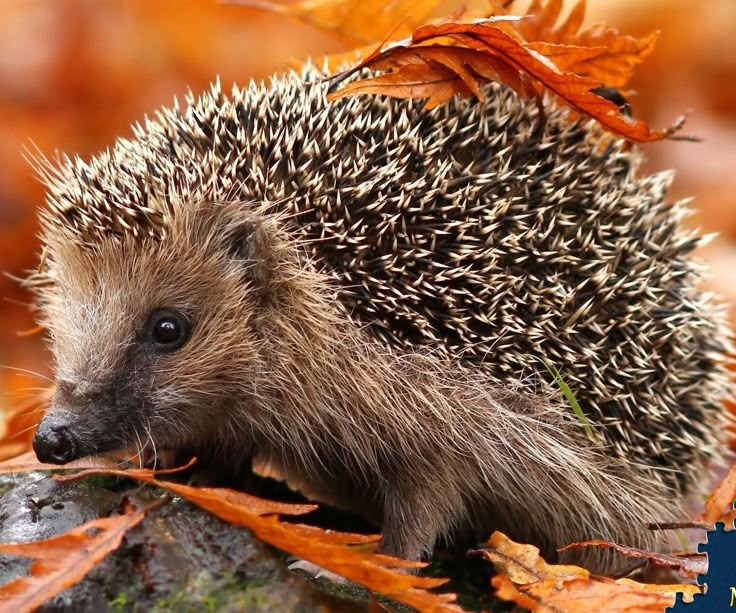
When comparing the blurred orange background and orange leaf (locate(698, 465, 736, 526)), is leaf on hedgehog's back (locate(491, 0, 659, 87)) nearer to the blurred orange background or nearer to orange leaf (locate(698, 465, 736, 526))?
orange leaf (locate(698, 465, 736, 526))

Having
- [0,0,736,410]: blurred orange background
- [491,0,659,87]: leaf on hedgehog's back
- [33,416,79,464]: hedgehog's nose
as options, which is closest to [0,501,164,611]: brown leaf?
[33,416,79,464]: hedgehog's nose

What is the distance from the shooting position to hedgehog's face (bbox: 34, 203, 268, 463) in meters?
3.07

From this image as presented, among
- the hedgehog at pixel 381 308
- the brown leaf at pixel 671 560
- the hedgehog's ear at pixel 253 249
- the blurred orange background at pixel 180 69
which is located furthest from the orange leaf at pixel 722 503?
the blurred orange background at pixel 180 69

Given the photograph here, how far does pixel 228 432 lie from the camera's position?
3.41 meters

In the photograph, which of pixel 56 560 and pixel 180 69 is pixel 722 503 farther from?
pixel 180 69

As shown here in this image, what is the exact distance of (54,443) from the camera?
2.93 metres

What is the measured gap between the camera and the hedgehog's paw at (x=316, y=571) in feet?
9.59

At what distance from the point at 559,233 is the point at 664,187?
869 mm

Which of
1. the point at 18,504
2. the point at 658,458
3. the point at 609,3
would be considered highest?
the point at 609,3

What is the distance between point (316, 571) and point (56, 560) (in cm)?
89

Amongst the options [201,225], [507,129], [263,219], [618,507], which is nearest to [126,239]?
[201,225]

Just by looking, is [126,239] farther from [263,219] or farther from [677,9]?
[677,9]

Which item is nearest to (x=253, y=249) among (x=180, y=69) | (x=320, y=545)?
(x=320, y=545)

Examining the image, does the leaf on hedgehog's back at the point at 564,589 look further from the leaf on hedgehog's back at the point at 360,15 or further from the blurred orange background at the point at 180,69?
the blurred orange background at the point at 180,69
